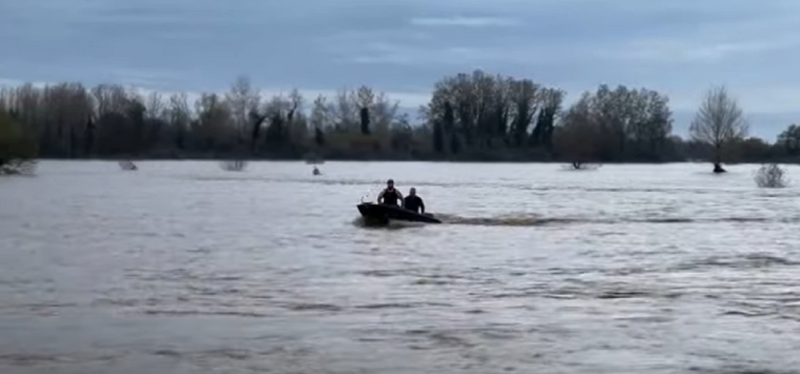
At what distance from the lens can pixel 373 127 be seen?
156 m

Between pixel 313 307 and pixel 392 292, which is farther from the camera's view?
pixel 392 292

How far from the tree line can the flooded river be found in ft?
293

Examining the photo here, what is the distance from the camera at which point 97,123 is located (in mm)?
139375

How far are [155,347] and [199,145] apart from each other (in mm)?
129588

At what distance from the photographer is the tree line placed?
140 metres

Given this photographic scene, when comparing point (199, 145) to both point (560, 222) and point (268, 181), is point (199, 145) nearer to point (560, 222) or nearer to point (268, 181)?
point (268, 181)

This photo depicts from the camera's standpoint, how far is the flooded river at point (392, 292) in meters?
17.0

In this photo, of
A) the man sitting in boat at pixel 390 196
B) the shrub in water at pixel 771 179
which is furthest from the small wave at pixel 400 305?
the shrub in water at pixel 771 179

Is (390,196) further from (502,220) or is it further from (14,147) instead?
(14,147)

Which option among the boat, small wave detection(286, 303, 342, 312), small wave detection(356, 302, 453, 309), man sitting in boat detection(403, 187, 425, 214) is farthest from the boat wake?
small wave detection(286, 303, 342, 312)

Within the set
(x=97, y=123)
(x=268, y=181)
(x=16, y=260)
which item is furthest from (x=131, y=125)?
(x=16, y=260)

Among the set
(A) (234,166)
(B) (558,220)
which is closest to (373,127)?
(A) (234,166)

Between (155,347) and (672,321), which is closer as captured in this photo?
(155,347)

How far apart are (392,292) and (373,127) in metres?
132
